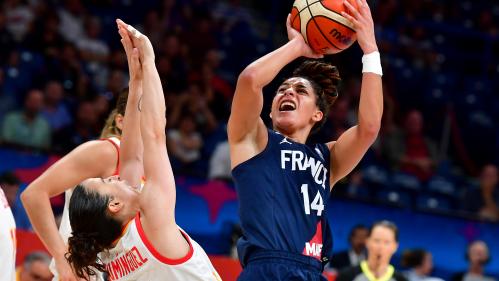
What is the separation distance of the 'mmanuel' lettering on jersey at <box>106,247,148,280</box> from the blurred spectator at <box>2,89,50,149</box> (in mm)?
5275

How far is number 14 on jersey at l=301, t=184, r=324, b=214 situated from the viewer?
4.63 metres

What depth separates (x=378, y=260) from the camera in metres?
7.94

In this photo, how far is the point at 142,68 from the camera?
451 cm

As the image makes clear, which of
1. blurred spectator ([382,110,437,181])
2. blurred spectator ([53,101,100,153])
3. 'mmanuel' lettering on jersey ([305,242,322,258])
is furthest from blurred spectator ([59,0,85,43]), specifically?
'mmanuel' lettering on jersey ([305,242,322,258])

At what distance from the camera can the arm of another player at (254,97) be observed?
4.47 meters

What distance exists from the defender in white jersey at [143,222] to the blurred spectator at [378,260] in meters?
3.77

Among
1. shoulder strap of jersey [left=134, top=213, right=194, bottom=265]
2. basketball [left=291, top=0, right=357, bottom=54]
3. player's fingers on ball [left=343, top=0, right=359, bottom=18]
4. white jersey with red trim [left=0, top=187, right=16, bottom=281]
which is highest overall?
player's fingers on ball [left=343, top=0, right=359, bottom=18]

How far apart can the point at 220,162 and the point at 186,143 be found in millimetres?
504

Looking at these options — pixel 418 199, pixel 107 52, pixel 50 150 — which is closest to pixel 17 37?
pixel 107 52

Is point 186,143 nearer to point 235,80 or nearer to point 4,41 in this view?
point 4,41

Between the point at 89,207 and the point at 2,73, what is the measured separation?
6.12 metres

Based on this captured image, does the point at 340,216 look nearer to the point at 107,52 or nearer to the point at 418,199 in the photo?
the point at 418,199

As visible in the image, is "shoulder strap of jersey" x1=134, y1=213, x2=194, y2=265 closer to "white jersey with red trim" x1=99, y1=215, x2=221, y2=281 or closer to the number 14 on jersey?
"white jersey with red trim" x1=99, y1=215, x2=221, y2=281

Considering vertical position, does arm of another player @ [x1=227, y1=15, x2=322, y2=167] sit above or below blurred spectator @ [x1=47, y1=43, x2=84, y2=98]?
below
